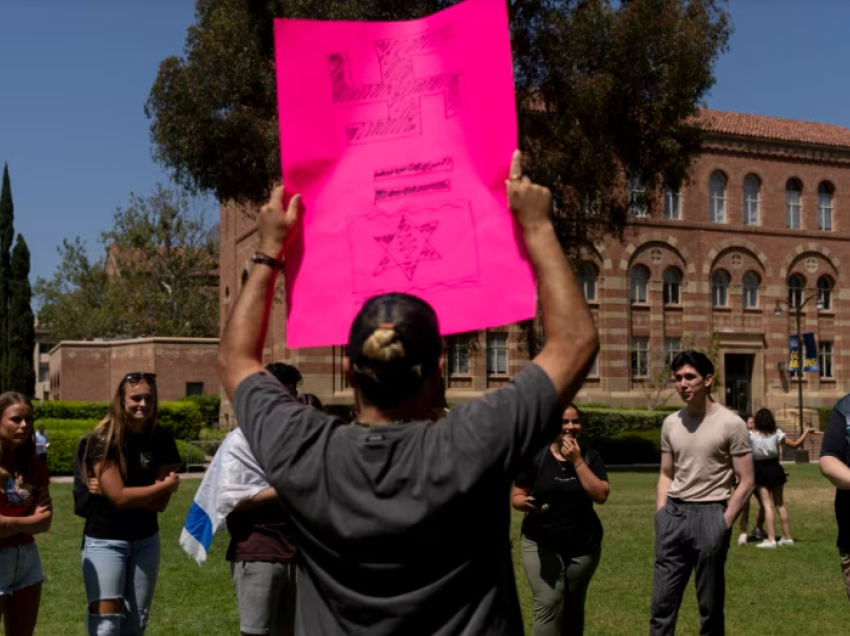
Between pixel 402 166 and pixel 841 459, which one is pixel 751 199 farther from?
pixel 402 166

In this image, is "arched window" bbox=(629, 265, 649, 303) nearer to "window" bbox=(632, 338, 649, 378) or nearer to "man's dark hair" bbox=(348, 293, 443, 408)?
"window" bbox=(632, 338, 649, 378)

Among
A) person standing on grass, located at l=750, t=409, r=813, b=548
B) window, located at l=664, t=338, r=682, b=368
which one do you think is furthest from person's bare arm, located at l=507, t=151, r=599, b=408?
window, located at l=664, t=338, r=682, b=368

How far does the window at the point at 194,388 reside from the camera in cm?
5100

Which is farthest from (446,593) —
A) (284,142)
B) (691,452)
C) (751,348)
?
(751,348)

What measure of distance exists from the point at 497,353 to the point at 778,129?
19.2m

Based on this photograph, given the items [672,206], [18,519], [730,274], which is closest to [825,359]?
[730,274]

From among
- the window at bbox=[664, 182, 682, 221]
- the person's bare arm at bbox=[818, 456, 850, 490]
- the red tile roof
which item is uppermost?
the red tile roof

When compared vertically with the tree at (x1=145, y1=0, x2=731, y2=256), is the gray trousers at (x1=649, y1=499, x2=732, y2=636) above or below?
below

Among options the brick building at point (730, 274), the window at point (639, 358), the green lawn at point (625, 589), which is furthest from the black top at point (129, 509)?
the window at point (639, 358)

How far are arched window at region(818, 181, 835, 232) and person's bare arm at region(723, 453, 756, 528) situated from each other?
164 ft

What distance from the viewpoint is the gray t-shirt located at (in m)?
2.40

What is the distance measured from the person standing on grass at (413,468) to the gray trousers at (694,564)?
5021 millimetres

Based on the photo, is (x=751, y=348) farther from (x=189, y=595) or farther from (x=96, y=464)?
(x=96, y=464)

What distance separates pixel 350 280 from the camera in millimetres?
3016
